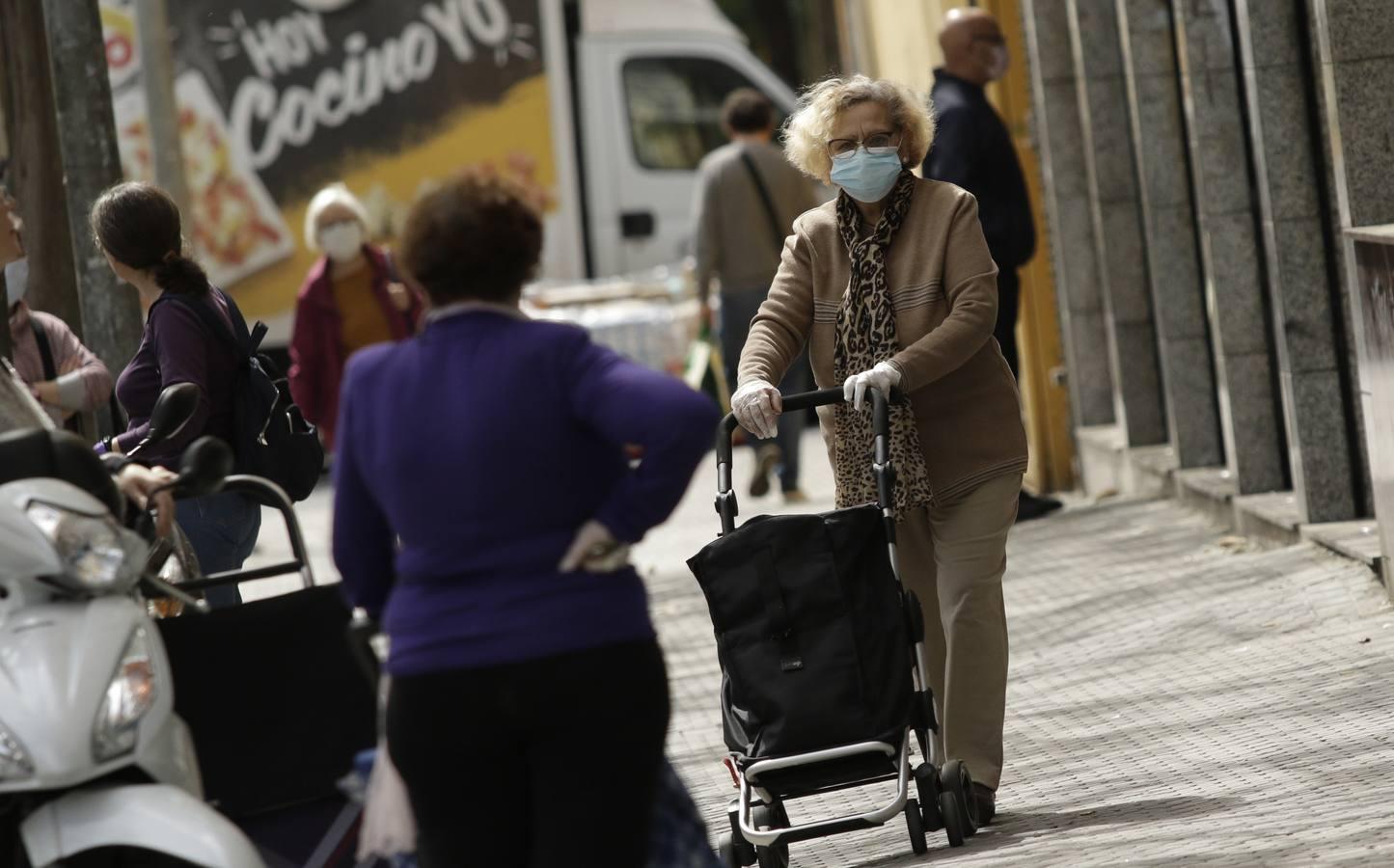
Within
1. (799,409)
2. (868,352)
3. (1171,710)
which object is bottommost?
(1171,710)

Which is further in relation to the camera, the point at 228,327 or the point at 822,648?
the point at 228,327

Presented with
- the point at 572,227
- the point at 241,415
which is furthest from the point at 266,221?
the point at 241,415

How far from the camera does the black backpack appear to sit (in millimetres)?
6430

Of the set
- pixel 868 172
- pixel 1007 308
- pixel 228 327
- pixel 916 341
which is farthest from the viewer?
pixel 1007 308

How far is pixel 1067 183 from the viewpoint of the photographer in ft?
41.6

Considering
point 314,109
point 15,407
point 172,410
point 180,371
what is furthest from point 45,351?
point 314,109

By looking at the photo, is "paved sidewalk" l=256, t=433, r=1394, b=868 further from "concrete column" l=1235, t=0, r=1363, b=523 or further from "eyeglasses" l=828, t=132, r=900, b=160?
"eyeglasses" l=828, t=132, r=900, b=160

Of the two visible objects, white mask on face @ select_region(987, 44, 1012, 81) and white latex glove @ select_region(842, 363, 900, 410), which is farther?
white mask on face @ select_region(987, 44, 1012, 81)

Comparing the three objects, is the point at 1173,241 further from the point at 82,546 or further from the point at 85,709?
the point at 85,709

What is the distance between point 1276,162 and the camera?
9266 millimetres

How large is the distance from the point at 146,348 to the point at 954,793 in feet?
8.01

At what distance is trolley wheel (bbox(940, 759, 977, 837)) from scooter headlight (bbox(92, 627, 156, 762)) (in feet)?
6.93

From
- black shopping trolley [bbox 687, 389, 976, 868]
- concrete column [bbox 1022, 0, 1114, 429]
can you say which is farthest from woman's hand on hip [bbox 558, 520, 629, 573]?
concrete column [bbox 1022, 0, 1114, 429]

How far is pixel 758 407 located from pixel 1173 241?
6306 mm
